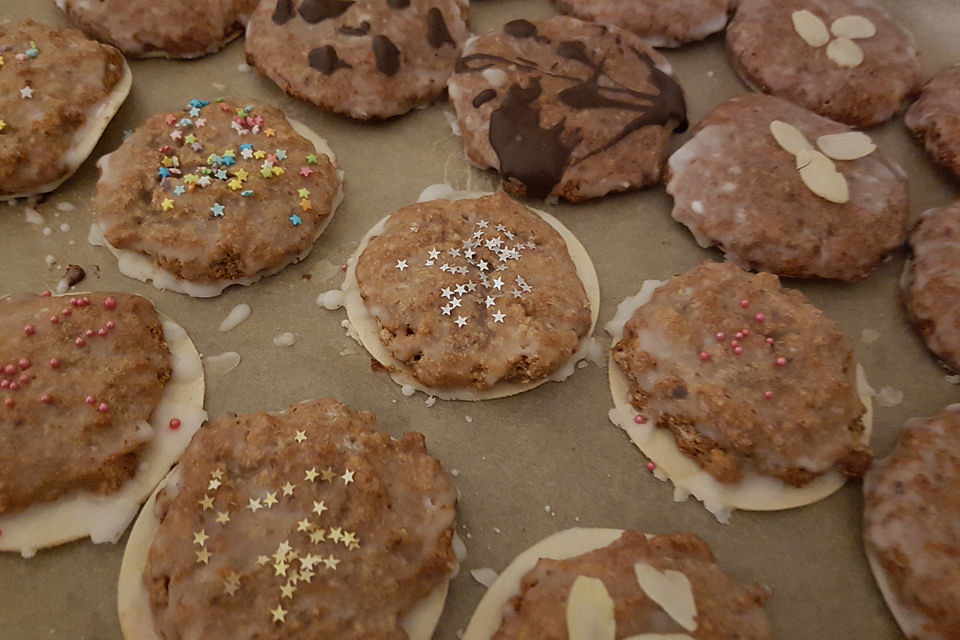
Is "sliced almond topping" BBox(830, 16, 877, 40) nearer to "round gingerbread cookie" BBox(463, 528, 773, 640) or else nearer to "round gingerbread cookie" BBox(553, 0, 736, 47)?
"round gingerbread cookie" BBox(553, 0, 736, 47)

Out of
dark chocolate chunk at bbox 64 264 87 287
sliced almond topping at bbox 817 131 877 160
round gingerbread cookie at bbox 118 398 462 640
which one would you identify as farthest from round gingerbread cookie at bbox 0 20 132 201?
sliced almond topping at bbox 817 131 877 160

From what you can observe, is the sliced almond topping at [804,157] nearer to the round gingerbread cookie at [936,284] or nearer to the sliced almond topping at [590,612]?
the round gingerbread cookie at [936,284]

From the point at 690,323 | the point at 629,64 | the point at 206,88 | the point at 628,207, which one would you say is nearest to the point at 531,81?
the point at 629,64

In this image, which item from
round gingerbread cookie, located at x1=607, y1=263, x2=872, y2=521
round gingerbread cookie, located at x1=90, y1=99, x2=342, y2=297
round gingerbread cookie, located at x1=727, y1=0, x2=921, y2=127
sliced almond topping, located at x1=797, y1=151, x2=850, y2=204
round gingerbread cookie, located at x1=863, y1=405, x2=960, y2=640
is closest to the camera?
round gingerbread cookie, located at x1=863, y1=405, x2=960, y2=640

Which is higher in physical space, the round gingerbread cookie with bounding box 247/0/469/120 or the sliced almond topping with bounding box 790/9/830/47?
the sliced almond topping with bounding box 790/9/830/47

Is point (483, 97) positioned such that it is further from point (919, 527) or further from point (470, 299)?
point (919, 527)
